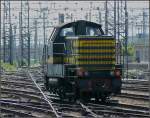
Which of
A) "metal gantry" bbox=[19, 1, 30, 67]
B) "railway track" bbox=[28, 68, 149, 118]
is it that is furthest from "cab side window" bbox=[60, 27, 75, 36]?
"metal gantry" bbox=[19, 1, 30, 67]

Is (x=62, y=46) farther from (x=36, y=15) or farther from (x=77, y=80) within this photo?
(x=36, y=15)

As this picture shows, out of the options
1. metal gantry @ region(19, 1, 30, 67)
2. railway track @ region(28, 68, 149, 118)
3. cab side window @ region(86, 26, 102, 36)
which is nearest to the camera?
railway track @ region(28, 68, 149, 118)

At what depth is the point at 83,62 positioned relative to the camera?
1644 cm

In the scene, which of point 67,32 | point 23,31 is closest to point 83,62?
point 67,32

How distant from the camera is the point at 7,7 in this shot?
49219mm

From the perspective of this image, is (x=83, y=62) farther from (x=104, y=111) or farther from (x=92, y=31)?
(x=104, y=111)

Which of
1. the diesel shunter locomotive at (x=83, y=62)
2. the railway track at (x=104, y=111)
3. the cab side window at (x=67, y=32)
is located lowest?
the railway track at (x=104, y=111)

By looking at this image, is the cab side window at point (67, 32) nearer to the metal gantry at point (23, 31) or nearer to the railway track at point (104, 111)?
the railway track at point (104, 111)

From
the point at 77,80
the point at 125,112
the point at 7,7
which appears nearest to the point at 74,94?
the point at 77,80

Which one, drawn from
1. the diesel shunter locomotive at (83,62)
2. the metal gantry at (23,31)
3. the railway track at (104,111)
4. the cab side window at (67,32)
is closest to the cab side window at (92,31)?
the diesel shunter locomotive at (83,62)

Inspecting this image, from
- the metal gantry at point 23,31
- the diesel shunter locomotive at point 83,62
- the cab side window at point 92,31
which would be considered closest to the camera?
the diesel shunter locomotive at point 83,62

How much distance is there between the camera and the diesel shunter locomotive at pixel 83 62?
16125mm

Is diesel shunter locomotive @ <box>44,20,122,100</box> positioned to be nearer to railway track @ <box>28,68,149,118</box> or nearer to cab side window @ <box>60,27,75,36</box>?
cab side window @ <box>60,27,75,36</box>

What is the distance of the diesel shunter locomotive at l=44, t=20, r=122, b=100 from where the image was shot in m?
16.1
